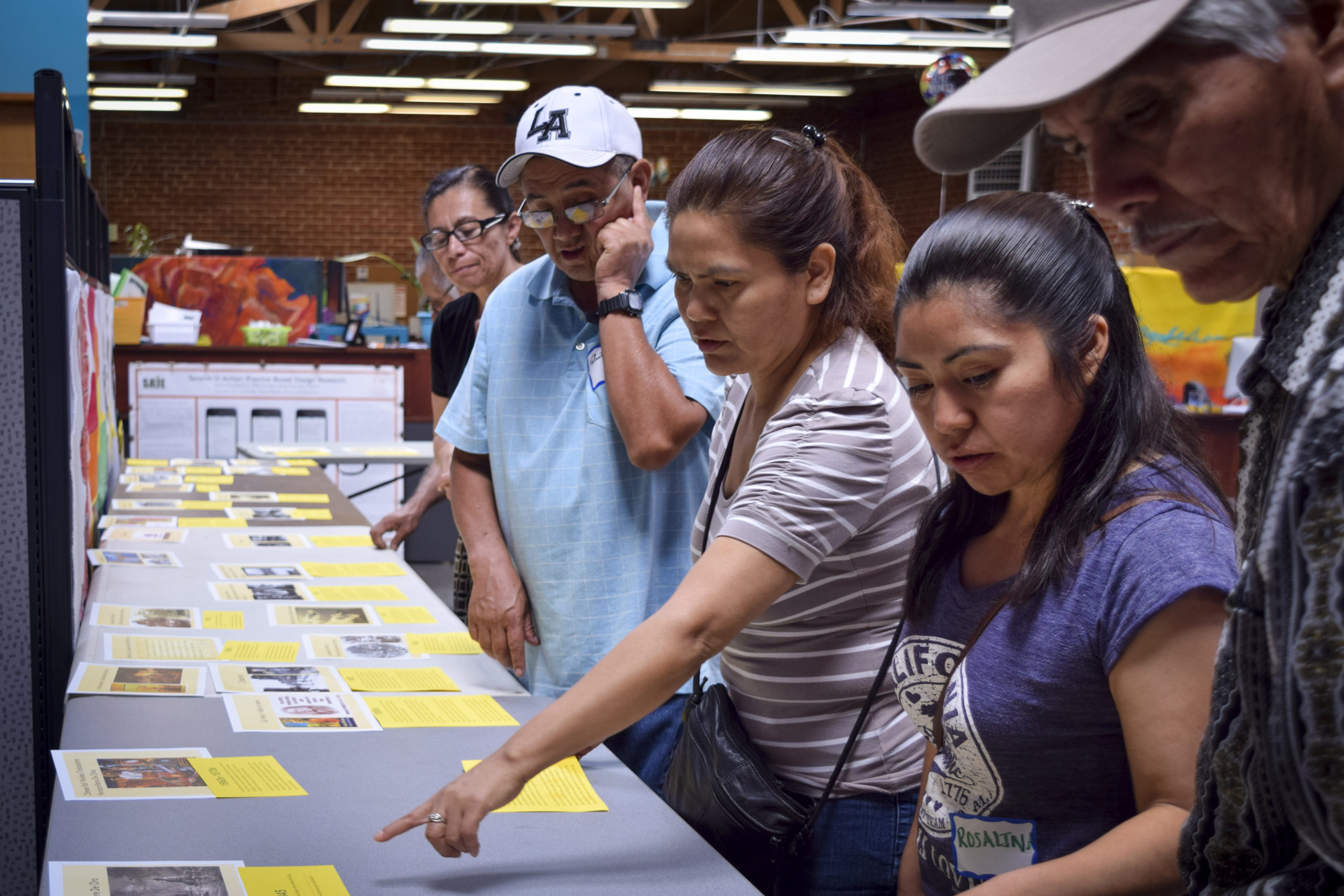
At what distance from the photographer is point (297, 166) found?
11812 millimetres

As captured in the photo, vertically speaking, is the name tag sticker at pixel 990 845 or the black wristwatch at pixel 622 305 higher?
the black wristwatch at pixel 622 305

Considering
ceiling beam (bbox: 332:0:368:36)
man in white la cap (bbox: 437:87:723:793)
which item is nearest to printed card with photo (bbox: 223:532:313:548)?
man in white la cap (bbox: 437:87:723:793)

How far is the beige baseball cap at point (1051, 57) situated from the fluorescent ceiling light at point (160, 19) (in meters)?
8.00

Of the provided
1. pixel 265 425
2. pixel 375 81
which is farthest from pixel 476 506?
pixel 375 81

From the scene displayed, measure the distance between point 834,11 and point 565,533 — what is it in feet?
27.2

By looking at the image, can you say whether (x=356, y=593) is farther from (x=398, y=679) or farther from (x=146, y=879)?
(x=146, y=879)

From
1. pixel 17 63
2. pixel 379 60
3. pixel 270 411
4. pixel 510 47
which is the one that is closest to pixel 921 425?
pixel 17 63

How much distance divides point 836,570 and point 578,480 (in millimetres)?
→ 515

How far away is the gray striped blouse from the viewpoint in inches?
42.6

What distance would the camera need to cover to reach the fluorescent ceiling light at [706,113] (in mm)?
11055

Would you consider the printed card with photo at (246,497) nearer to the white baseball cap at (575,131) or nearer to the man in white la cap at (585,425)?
the man in white la cap at (585,425)

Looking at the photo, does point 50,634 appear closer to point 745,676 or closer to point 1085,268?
point 745,676

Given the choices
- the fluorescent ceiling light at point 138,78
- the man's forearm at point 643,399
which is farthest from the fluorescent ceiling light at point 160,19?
the man's forearm at point 643,399

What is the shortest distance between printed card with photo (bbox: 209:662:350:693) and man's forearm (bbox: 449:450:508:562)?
26 cm
